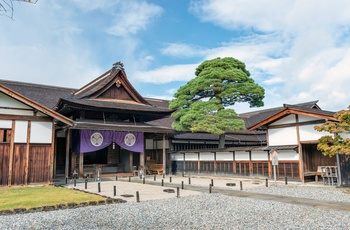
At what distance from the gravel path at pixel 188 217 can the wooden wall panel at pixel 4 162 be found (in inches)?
318

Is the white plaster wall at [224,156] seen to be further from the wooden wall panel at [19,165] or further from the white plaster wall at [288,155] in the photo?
the wooden wall panel at [19,165]

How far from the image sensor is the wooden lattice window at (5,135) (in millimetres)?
15711

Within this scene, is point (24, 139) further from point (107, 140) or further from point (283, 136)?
point (283, 136)

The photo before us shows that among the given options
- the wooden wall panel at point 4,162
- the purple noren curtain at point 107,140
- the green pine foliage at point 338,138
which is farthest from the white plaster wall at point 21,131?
the green pine foliage at point 338,138

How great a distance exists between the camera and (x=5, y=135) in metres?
15.9

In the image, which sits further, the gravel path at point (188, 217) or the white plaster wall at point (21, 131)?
the white plaster wall at point (21, 131)

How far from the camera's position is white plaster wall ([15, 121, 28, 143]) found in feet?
52.7

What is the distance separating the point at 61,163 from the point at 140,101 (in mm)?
9024

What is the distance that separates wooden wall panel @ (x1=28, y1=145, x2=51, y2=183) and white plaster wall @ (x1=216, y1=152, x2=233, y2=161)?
43.1ft

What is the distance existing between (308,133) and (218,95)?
894cm

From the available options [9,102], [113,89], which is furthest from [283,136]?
[9,102]

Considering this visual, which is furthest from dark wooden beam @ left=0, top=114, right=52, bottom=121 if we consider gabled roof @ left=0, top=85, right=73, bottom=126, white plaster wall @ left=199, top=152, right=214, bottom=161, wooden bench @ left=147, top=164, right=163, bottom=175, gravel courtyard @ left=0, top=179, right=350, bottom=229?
white plaster wall @ left=199, top=152, right=214, bottom=161

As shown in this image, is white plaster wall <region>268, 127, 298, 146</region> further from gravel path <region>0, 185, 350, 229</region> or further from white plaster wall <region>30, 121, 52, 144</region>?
white plaster wall <region>30, 121, 52, 144</region>

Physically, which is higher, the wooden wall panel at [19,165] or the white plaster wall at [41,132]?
the white plaster wall at [41,132]
